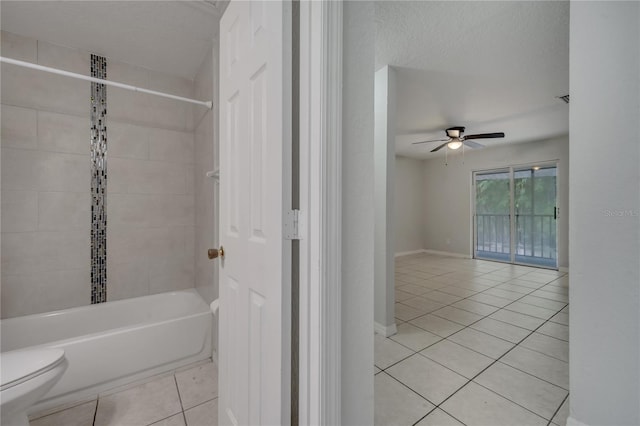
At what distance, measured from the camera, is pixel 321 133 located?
74 centimetres

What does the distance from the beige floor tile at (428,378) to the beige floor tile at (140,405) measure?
144 centimetres

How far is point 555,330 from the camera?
2.38 meters

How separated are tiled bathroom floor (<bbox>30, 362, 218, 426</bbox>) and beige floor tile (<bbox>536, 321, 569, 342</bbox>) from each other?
285 cm

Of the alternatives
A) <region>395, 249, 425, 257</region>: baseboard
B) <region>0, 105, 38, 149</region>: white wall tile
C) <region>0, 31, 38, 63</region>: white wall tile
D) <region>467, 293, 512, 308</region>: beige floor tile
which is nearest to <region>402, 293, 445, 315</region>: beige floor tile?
<region>467, 293, 512, 308</region>: beige floor tile

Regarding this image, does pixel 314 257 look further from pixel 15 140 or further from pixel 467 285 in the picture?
pixel 467 285

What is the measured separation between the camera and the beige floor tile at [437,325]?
7.77 ft

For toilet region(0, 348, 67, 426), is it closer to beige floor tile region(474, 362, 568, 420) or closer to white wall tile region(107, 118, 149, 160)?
white wall tile region(107, 118, 149, 160)

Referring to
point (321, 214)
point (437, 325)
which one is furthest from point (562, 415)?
point (321, 214)

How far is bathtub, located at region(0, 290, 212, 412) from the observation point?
151cm

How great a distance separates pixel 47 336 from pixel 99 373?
0.71 meters

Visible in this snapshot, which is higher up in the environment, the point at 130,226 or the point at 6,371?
the point at 130,226

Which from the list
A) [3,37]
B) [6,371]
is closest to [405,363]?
[6,371]

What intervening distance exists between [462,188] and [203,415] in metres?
6.59

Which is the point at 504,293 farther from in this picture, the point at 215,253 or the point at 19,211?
the point at 19,211
